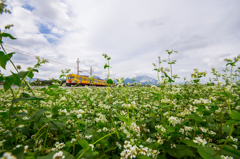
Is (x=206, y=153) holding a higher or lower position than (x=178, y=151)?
higher

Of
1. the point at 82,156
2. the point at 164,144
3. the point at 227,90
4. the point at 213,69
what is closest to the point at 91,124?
the point at 82,156

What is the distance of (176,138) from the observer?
1.90 meters

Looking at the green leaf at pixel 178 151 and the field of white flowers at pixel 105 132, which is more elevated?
the field of white flowers at pixel 105 132

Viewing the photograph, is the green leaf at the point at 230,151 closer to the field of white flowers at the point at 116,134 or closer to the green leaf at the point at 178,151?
the field of white flowers at the point at 116,134

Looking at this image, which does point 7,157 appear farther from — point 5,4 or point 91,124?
point 91,124

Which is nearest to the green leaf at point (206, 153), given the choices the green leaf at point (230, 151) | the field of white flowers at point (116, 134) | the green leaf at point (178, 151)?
the field of white flowers at point (116, 134)

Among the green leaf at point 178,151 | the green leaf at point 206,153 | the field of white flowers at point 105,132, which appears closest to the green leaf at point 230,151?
the field of white flowers at point 105,132

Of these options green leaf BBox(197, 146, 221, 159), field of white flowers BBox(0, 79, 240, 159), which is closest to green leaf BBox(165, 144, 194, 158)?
field of white flowers BBox(0, 79, 240, 159)

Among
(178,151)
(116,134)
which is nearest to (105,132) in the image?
(116,134)

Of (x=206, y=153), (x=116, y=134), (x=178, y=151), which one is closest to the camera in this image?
(x=206, y=153)

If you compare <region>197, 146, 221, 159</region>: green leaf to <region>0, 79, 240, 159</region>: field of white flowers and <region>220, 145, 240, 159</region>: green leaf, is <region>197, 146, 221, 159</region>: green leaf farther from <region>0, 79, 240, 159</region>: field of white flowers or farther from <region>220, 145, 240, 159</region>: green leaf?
<region>220, 145, 240, 159</region>: green leaf

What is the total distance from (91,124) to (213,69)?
17.7 feet

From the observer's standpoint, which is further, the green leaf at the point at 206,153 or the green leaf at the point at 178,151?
the green leaf at the point at 178,151

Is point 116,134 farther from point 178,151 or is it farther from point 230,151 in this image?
point 230,151
